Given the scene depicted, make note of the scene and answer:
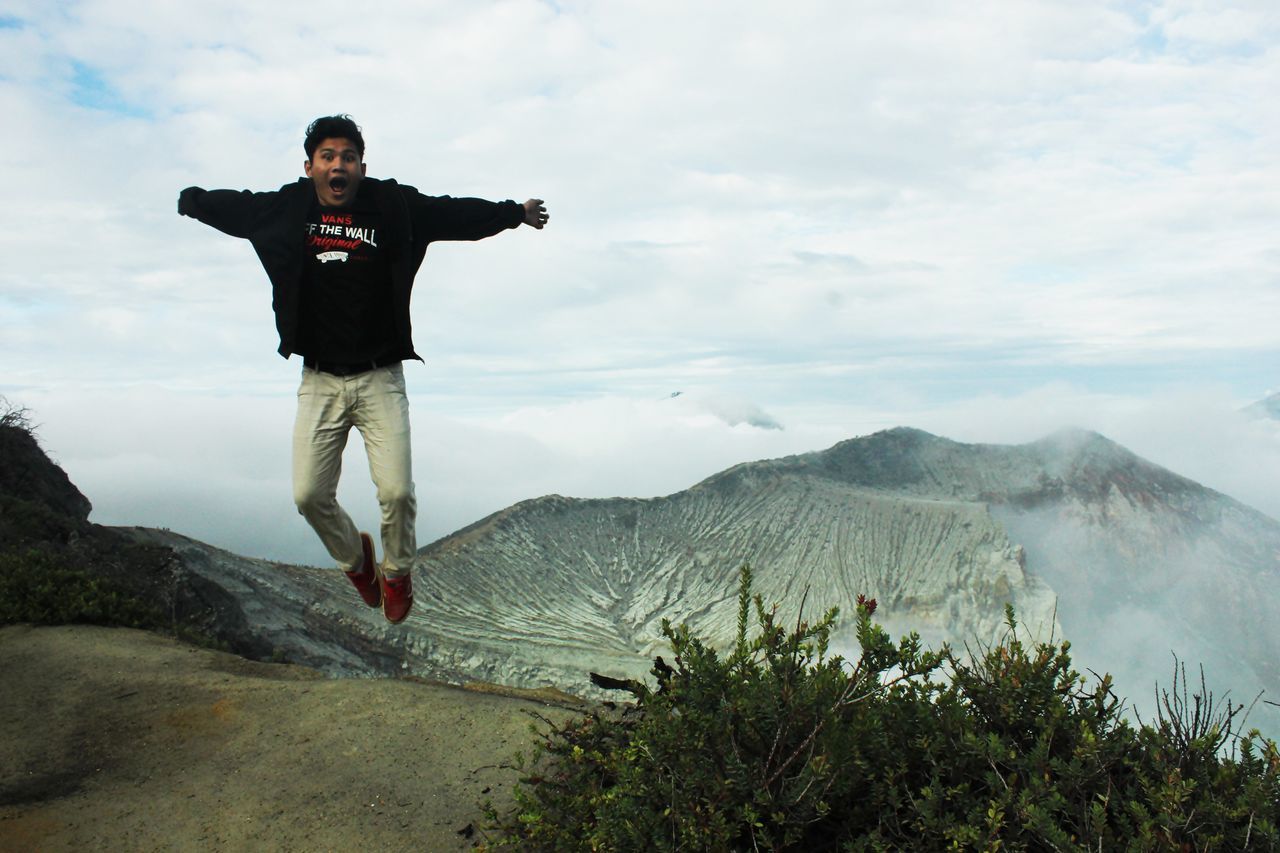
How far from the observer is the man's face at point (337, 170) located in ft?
27.2

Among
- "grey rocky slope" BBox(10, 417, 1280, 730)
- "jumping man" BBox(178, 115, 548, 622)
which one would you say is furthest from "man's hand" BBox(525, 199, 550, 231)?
"grey rocky slope" BBox(10, 417, 1280, 730)

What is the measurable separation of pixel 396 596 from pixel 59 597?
6426mm

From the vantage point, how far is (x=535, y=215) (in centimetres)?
884

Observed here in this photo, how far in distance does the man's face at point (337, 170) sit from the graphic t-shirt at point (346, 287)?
96 mm

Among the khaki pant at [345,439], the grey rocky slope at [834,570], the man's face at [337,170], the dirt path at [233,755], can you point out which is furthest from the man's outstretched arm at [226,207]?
the grey rocky slope at [834,570]

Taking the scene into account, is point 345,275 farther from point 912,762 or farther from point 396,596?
point 912,762

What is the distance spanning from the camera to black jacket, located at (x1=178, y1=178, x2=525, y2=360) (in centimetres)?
829

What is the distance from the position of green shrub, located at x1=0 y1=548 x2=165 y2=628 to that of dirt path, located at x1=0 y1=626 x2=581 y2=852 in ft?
3.48

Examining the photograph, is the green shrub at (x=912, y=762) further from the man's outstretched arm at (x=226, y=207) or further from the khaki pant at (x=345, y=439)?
the man's outstretched arm at (x=226, y=207)

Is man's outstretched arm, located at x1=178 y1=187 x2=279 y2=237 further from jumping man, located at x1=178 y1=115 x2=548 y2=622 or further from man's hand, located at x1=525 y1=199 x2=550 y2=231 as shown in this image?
man's hand, located at x1=525 y1=199 x2=550 y2=231

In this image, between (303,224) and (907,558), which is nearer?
(303,224)

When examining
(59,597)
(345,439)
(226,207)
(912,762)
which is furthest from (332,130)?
(59,597)

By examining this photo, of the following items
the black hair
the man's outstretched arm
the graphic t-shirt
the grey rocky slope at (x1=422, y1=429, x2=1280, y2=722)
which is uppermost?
the black hair

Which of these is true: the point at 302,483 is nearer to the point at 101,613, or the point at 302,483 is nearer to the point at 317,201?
the point at 317,201
